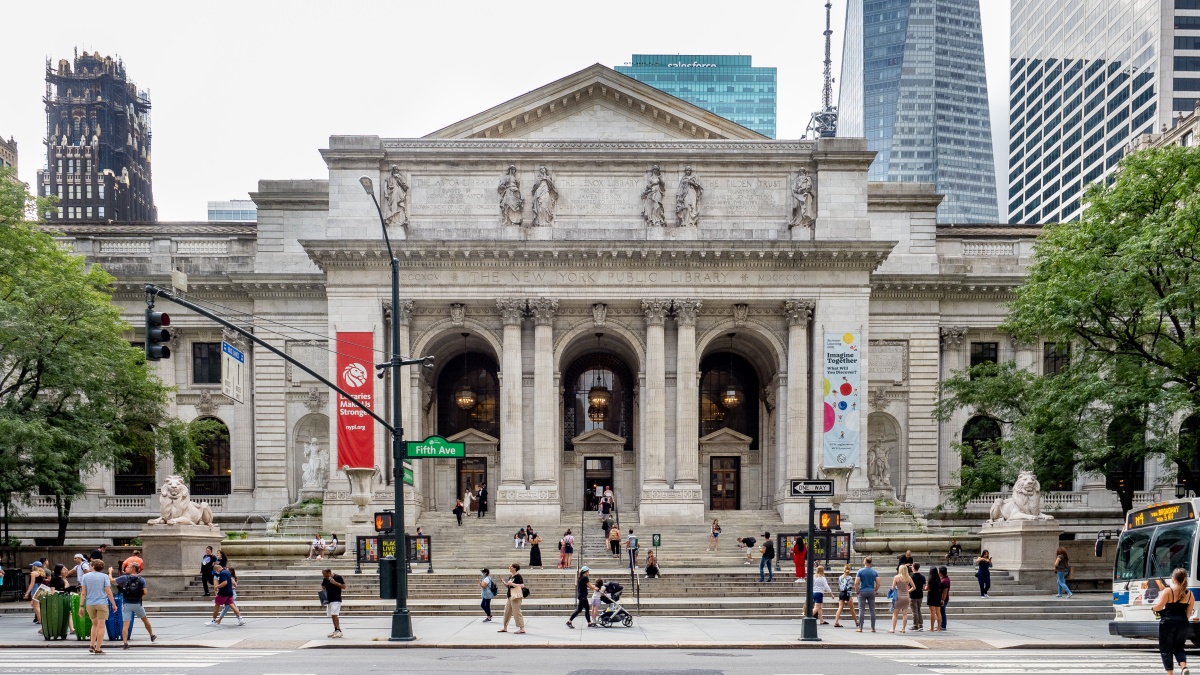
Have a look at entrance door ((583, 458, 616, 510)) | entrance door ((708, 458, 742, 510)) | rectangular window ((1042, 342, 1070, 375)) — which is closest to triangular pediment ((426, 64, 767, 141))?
entrance door ((583, 458, 616, 510))

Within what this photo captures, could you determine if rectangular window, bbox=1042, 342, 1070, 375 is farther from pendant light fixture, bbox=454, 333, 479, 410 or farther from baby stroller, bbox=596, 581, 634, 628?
baby stroller, bbox=596, 581, 634, 628

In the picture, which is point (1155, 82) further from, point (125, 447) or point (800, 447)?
point (125, 447)

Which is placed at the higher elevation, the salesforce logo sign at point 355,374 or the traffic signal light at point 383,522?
the salesforce logo sign at point 355,374

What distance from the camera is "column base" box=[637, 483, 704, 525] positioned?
4825 centimetres

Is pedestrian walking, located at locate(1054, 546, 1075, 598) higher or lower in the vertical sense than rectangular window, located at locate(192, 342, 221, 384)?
lower

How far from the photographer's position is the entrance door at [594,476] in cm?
5516

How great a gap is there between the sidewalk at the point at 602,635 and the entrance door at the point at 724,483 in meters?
25.3

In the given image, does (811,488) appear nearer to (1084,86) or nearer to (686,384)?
(686,384)

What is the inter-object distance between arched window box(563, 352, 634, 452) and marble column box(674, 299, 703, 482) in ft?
22.5

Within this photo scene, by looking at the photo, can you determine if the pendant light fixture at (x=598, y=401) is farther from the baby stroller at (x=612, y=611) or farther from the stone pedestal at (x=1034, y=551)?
the baby stroller at (x=612, y=611)

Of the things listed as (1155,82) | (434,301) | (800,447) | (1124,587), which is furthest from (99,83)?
(1124,587)

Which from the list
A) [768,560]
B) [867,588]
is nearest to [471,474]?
[768,560]

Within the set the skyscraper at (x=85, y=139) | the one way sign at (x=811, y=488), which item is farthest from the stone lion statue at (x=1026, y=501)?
the skyscraper at (x=85, y=139)

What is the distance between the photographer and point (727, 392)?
56.5 metres
